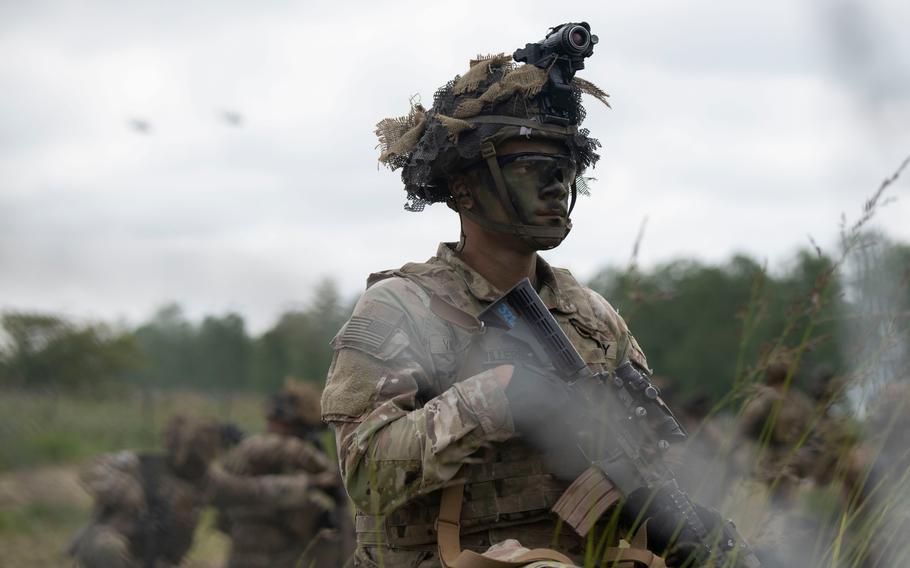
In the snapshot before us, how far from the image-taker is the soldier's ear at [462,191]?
2.91 m

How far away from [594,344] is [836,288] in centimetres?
85

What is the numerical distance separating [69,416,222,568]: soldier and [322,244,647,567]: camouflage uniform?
381 cm

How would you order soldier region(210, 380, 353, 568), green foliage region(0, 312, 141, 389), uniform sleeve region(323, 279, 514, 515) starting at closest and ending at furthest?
green foliage region(0, 312, 141, 389) → uniform sleeve region(323, 279, 514, 515) → soldier region(210, 380, 353, 568)

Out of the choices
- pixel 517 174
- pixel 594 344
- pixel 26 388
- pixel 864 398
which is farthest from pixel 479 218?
pixel 26 388

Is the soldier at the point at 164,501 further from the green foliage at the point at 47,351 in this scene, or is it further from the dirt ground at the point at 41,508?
the green foliage at the point at 47,351

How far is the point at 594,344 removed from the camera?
290cm

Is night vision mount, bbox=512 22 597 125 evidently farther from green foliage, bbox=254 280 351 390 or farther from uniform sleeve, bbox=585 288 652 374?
green foliage, bbox=254 280 351 390

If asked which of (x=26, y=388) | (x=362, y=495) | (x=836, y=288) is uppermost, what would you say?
(x=836, y=288)

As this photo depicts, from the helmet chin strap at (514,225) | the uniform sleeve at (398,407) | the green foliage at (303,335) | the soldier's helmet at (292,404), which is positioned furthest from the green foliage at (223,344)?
the soldier's helmet at (292,404)

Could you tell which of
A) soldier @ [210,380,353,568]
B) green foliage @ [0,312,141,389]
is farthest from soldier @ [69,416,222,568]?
green foliage @ [0,312,141,389]

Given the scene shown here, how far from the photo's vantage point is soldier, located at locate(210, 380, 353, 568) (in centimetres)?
794

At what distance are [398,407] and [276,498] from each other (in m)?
5.74

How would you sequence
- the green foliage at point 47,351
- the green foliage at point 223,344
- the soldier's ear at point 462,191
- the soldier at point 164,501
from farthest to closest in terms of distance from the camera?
the soldier at point 164,501 < the soldier's ear at point 462,191 < the green foliage at point 223,344 < the green foliage at point 47,351

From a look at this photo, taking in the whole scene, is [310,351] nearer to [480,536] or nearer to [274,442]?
[274,442]
